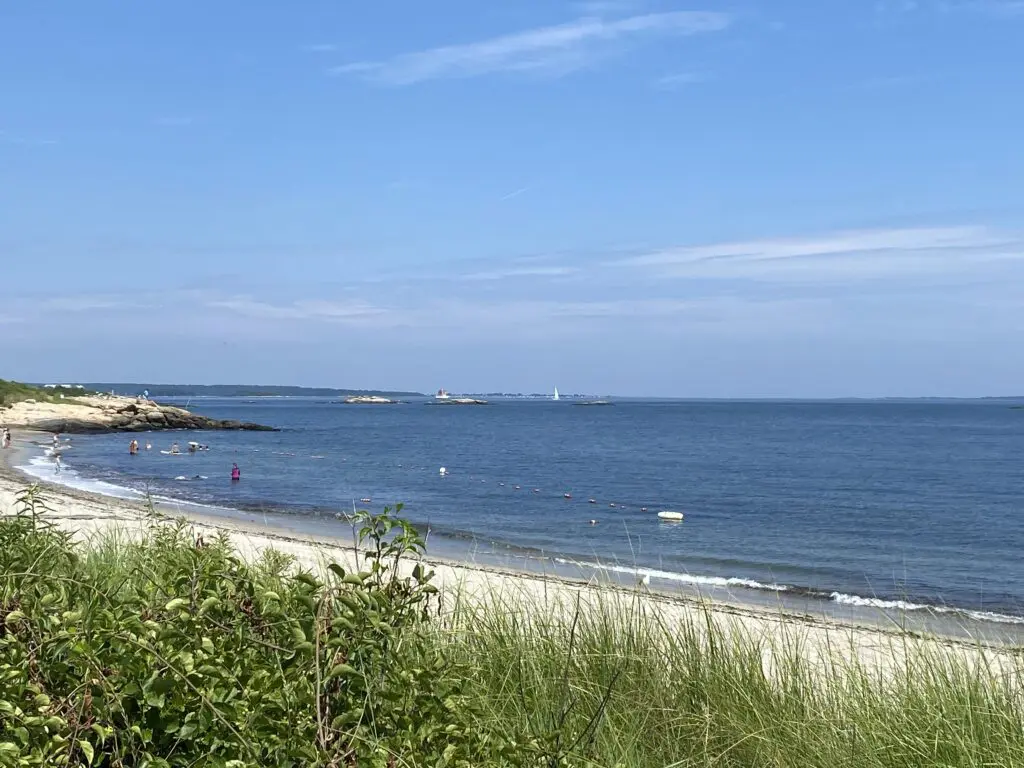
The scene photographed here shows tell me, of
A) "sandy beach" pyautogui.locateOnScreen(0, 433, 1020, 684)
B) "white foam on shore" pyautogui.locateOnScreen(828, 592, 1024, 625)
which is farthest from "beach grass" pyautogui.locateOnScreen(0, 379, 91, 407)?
"white foam on shore" pyautogui.locateOnScreen(828, 592, 1024, 625)

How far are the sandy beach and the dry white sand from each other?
22 millimetres

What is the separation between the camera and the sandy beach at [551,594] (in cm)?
631

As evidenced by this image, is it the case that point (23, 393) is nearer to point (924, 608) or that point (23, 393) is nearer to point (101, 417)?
point (101, 417)

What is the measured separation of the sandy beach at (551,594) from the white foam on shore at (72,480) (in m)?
0.88

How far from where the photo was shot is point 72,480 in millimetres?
38969

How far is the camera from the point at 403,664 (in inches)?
120

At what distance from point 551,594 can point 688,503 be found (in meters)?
26.6

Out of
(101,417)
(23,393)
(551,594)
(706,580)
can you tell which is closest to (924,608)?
(706,580)

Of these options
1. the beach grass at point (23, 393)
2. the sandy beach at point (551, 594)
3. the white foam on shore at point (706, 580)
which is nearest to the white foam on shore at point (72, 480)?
the sandy beach at point (551, 594)

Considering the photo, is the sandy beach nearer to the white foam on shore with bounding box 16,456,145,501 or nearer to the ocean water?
the ocean water

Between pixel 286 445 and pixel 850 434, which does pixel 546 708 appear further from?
pixel 850 434

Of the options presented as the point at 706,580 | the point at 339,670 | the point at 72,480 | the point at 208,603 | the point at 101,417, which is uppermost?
the point at 208,603

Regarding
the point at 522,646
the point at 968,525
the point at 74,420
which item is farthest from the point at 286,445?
the point at 522,646

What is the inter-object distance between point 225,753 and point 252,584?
27.4 inches
